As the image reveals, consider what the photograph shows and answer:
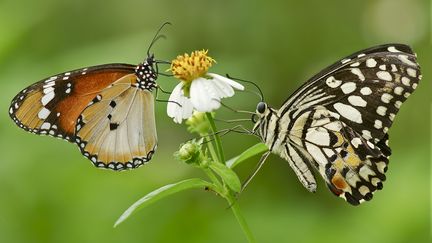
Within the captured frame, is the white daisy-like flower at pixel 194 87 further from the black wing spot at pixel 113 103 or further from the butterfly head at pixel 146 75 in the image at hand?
the black wing spot at pixel 113 103

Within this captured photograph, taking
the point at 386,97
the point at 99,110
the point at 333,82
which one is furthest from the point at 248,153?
the point at 99,110

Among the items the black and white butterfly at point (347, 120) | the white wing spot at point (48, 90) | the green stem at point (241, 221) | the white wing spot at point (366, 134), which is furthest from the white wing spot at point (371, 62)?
the white wing spot at point (48, 90)

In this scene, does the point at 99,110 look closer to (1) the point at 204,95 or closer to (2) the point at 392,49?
(1) the point at 204,95

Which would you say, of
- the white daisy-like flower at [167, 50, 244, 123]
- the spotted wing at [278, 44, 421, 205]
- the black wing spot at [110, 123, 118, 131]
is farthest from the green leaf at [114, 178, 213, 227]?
the black wing spot at [110, 123, 118, 131]

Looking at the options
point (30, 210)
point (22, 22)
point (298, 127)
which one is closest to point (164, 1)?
point (22, 22)

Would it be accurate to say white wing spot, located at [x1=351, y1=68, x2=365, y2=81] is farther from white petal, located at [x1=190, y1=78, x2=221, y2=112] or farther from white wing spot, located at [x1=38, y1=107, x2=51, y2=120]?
white wing spot, located at [x1=38, y1=107, x2=51, y2=120]
